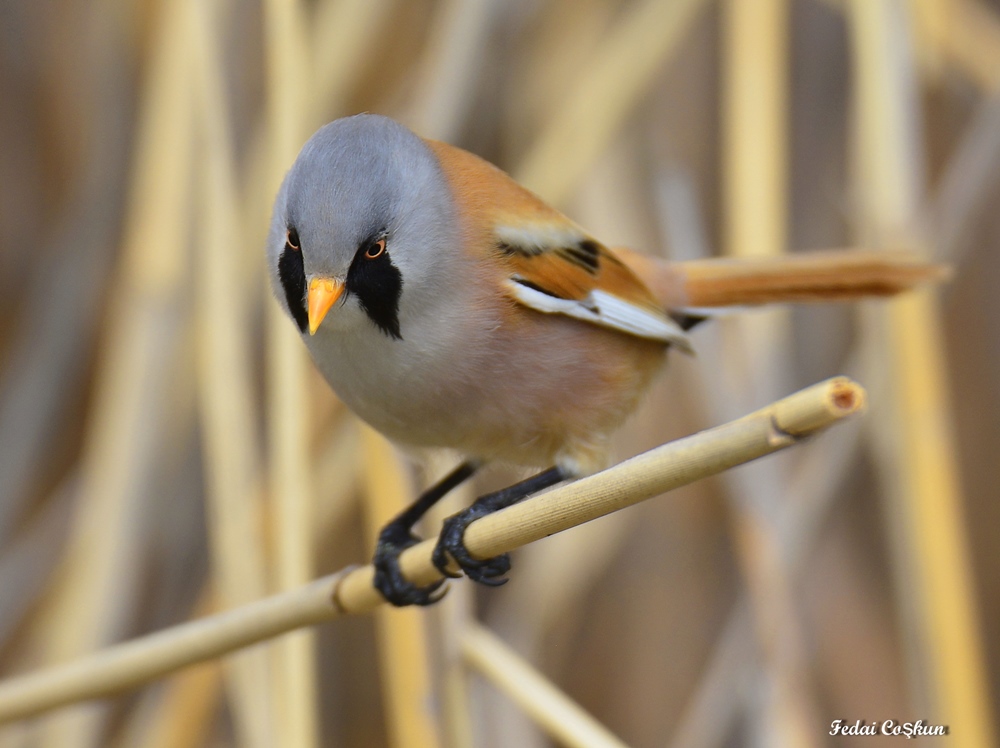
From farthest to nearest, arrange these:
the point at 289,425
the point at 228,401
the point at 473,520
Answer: the point at 228,401 < the point at 289,425 < the point at 473,520

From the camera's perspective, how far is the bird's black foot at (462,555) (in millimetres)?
1306

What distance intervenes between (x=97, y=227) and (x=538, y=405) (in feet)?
4.65

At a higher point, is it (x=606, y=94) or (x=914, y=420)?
(x=606, y=94)

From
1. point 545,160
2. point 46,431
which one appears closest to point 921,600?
point 545,160

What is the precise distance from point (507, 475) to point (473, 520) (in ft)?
3.68

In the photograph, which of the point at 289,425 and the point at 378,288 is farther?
the point at 289,425

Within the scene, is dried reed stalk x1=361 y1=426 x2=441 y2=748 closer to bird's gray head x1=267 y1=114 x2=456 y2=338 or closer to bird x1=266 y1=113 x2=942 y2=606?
bird x1=266 y1=113 x2=942 y2=606

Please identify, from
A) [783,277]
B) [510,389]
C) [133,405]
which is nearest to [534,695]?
[510,389]

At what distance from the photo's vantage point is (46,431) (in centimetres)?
235

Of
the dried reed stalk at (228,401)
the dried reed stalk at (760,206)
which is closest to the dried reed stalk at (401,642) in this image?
the dried reed stalk at (228,401)

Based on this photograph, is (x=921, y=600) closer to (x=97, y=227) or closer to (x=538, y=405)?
(x=538, y=405)

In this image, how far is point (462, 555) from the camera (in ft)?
4.28

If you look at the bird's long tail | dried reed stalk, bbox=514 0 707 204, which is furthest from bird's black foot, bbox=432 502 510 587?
dried reed stalk, bbox=514 0 707 204

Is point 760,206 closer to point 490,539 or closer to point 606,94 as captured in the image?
point 606,94
